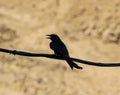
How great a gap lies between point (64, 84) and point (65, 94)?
0.41m

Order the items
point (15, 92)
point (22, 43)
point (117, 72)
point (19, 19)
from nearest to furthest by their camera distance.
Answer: point (15, 92), point (117, 72), point (22, 43), point (19, 19)

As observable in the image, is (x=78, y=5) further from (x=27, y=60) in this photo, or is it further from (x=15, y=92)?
(x=15, y=92)

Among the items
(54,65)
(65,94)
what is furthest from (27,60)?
(65,94)

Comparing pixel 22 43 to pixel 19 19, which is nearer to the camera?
pixel 22 43

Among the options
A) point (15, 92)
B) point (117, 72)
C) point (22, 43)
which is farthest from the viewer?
point (22, 43)

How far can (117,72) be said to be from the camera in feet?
48.2

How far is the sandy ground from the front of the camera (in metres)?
14.1

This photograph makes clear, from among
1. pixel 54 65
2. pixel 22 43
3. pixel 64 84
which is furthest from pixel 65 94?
pixel 22 43

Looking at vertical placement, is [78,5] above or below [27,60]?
above

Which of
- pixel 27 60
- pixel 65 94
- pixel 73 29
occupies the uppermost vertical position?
pixel 73 29

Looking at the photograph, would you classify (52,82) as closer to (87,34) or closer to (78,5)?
(87,34)

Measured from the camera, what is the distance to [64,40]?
1600cm

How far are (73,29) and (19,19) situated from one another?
2020 millimetres

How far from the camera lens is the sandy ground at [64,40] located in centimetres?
1413
